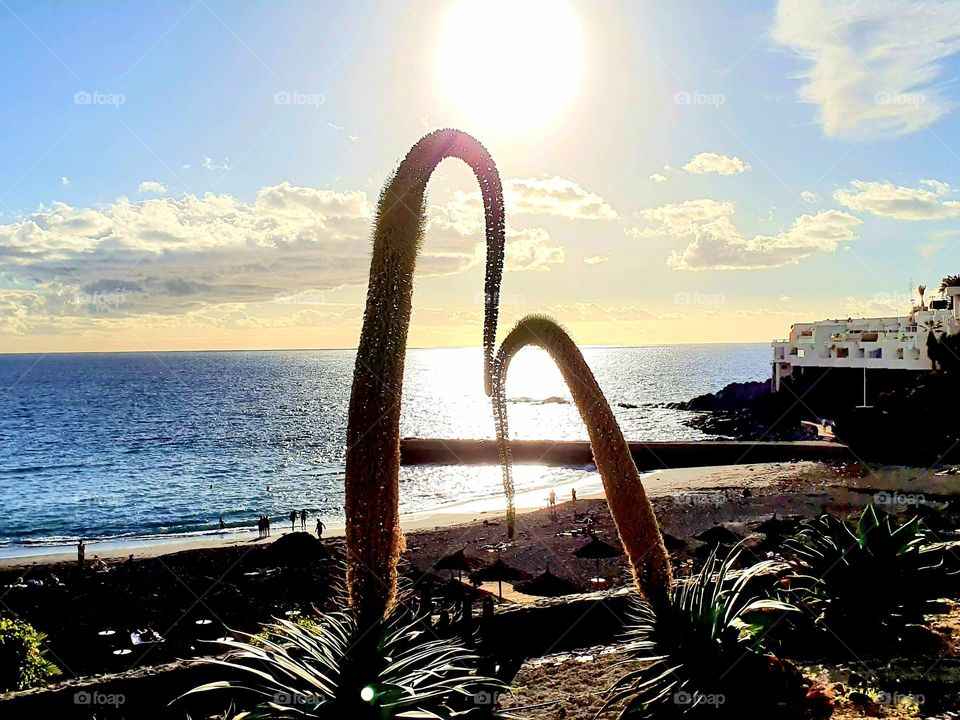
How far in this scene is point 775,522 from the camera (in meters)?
21.8

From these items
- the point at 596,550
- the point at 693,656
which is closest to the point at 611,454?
the point at 693,656

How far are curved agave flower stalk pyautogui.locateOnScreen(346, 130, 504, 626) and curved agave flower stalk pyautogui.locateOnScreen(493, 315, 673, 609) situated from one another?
1.66m

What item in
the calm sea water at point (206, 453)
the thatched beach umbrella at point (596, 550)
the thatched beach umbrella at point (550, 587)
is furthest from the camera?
the calm sea water at point (206, 453)

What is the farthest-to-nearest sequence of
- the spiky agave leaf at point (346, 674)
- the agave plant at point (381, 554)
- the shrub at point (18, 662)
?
the shrub at point (18, 662), the agave plant at point (381, 554), the spiky agave leaf at point (346, 674)

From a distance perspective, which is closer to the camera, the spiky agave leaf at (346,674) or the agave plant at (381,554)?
the spiky agave leaf at (346,674)

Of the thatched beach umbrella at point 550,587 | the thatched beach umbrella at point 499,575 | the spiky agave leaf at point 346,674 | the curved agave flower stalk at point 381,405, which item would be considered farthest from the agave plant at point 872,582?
the thatched beach umbrella at point 499,575

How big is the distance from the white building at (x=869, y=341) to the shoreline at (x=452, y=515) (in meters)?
15.0

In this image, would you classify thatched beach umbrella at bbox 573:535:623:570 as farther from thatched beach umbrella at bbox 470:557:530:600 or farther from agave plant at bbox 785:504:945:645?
agave plant at bbox 785:504:945:645

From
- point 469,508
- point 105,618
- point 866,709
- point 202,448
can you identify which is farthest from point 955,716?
point 202,448

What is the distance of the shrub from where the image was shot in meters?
9.10

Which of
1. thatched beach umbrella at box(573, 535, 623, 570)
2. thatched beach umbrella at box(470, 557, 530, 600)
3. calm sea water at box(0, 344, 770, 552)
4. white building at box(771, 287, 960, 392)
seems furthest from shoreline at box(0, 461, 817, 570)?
thatched beach umbrella at box(470, 557, 530, 600)

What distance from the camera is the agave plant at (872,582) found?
809cm

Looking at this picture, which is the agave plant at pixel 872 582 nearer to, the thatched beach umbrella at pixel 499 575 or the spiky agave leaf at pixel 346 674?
the spiky agave leaf at pixel 346 674

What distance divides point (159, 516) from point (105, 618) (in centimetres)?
3721
